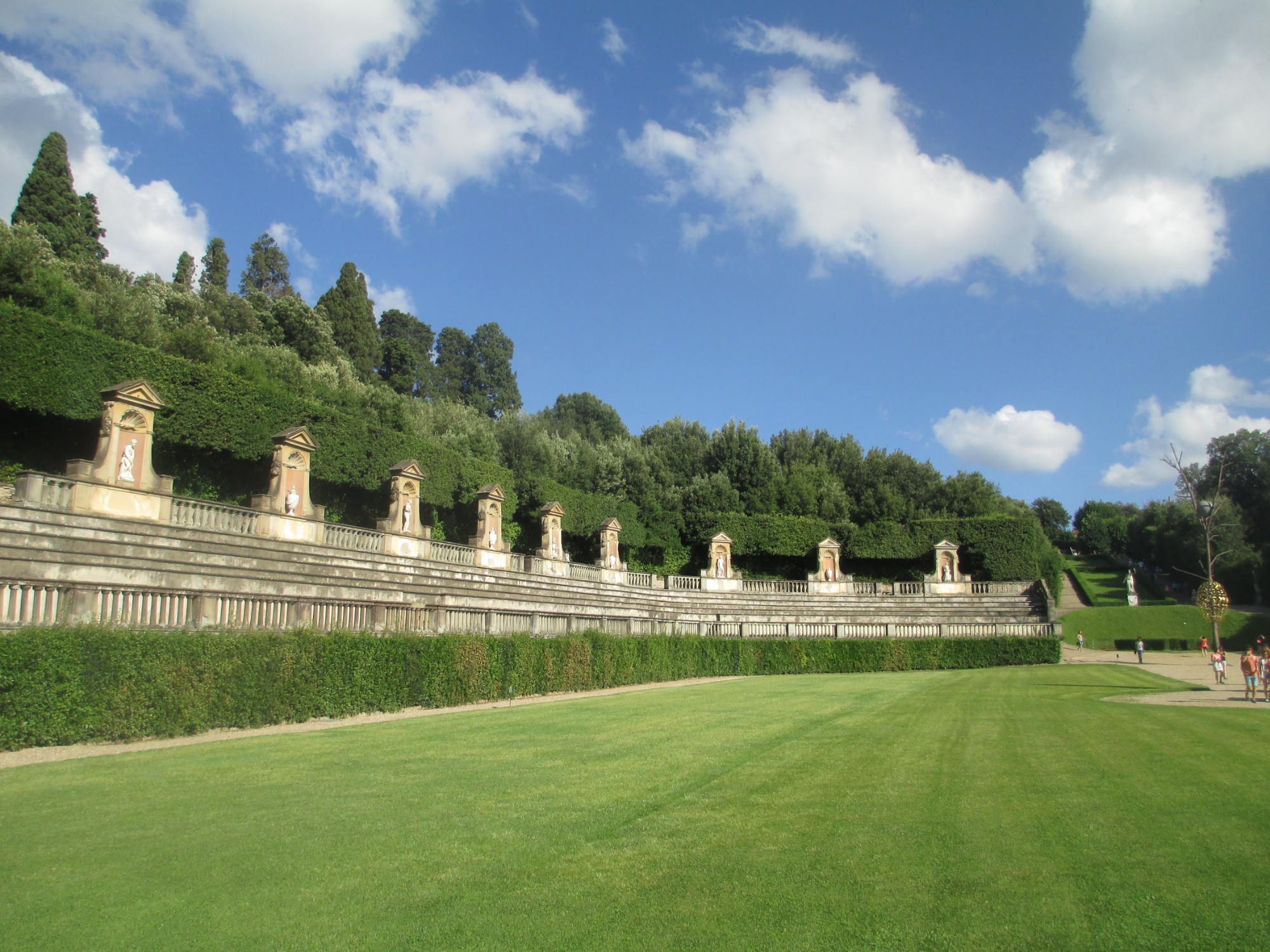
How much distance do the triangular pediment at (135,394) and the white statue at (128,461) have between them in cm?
102

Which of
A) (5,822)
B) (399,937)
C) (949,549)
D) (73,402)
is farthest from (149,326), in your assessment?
(949,549)

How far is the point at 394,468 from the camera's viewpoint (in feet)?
99.1

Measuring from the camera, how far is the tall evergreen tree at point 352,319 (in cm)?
6178

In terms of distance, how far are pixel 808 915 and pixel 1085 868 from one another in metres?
A: 2.15

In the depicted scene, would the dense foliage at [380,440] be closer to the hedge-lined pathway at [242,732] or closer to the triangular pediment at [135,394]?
the triangular pediment at [135,394]

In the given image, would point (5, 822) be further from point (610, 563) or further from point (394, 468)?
point (610, 563)

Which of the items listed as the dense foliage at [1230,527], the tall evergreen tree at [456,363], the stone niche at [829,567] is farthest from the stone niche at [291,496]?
the tall evergreen tree at [456,363]

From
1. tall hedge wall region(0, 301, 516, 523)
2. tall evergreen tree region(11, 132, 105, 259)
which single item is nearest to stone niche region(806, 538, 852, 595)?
tall hedge wall region(0, 301, 516, 523)

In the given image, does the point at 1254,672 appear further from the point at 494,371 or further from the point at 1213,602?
the point at 494,371

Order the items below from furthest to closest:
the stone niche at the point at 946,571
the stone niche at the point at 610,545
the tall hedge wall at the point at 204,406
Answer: the stone niche at the point at 946,571 → the stone niche at the point at 610,545 → the tall hedge wall at the point at 204,406

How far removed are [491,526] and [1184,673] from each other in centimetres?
2723

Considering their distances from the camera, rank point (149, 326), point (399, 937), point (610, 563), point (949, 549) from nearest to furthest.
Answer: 1. point (399, 937)
2. point (149, 326)
3. point (610, 563)
4. point (949, 549)

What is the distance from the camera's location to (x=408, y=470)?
30.3 m

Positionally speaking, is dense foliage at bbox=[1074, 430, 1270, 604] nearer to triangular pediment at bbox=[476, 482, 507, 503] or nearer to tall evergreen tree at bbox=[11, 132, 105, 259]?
triangular pediment at bbox=[476, 482, 507, 503]
